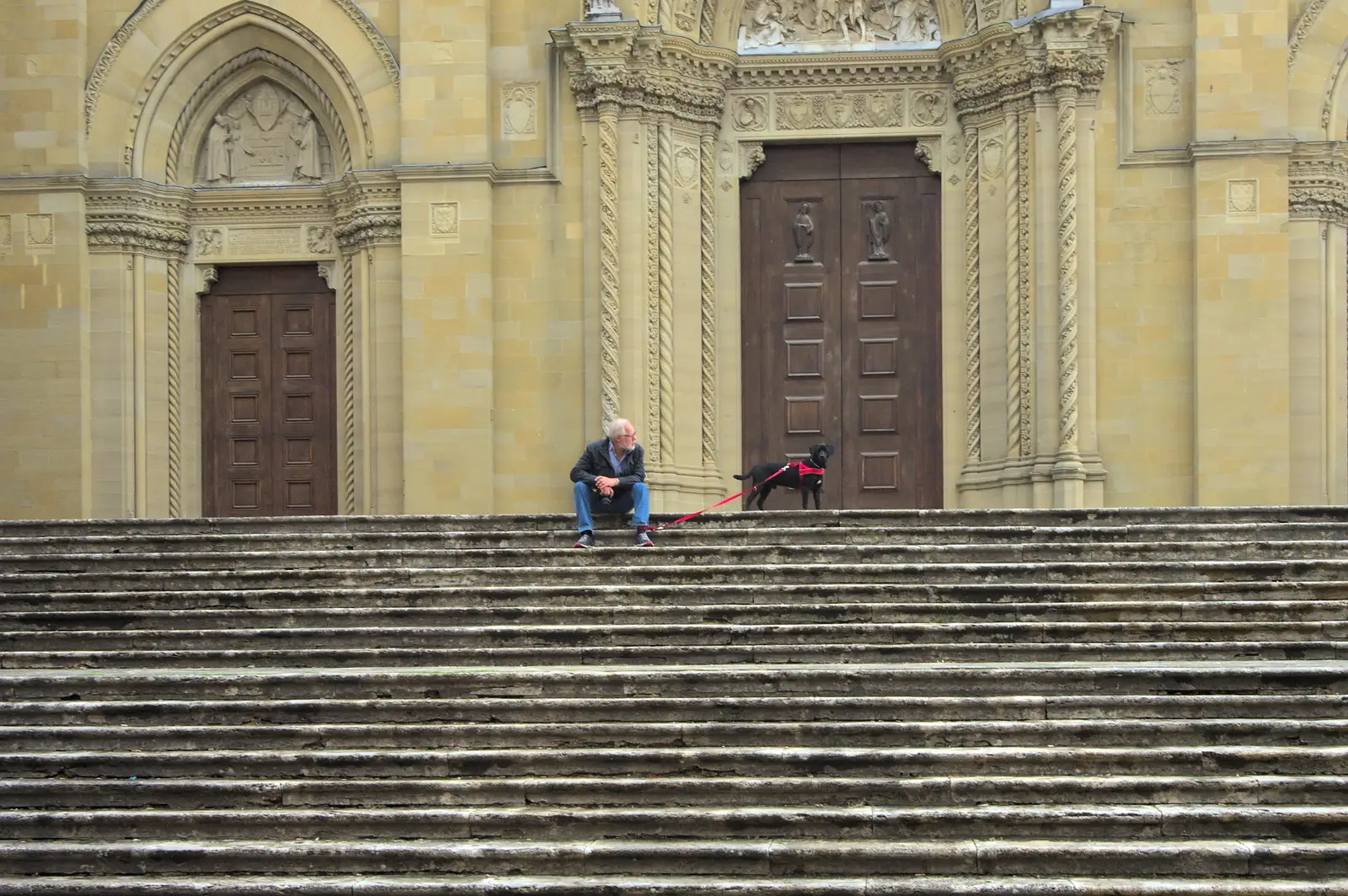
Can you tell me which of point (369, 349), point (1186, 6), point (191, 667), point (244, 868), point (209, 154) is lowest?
point (244, 868)

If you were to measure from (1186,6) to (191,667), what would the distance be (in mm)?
12554

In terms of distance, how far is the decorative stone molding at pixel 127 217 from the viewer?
770 inches

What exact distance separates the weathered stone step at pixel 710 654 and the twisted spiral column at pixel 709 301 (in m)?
7.69

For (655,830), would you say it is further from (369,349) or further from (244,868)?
(369,349)

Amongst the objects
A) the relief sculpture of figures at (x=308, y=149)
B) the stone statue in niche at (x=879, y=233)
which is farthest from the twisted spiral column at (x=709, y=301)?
the relief sculpture of figures at (x=308, y=149)

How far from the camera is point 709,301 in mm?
19562

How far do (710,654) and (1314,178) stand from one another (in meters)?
10.5

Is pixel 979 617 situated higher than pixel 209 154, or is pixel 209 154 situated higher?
pixel 209 154

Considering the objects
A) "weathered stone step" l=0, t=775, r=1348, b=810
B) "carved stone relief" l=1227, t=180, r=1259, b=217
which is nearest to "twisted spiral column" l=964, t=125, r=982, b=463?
"carved stone relief" l=1227, t=180, r=1259, b=217

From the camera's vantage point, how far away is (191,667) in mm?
12062

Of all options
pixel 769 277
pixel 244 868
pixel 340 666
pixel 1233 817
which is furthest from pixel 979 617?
pixel 769 277

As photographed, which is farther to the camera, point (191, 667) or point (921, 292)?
point (921, 292)

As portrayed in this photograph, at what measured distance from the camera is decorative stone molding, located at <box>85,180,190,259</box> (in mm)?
19547

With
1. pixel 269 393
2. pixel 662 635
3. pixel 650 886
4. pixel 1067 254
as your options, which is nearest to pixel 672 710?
pixel 662 635
